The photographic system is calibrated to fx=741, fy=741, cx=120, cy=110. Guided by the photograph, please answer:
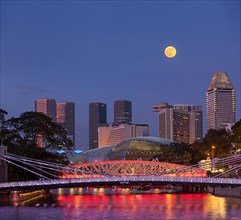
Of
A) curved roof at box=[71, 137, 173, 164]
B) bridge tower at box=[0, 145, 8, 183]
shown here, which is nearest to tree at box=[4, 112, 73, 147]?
bridge tower at box=[0, 145, 8, 183]

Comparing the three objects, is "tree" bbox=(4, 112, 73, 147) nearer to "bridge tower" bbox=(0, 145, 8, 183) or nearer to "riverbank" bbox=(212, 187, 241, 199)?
"bridge tower" bbox=(0, 145, 8, 183)

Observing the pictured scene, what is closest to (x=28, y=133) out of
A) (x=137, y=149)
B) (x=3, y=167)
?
(x=3, y=167)

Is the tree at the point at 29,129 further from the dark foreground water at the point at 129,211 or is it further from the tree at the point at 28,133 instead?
the dark foreground water at the point at 129,211

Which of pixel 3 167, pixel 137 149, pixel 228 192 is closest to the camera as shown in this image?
pixel 3 167

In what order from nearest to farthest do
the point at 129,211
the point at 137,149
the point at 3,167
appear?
the point at 129,211
the point at 3,167
the point at 137,149

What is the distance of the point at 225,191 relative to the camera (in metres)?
100

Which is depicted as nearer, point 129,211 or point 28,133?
point 129,211

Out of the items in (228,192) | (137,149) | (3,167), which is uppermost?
(137,149)

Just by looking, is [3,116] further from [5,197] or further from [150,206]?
[150,206]

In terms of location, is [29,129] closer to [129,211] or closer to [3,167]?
[3,167]

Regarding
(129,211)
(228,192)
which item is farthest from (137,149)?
(129,211)

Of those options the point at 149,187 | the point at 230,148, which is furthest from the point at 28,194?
the point at 149,187

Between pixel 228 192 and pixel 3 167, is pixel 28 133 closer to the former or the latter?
pixel 3 167

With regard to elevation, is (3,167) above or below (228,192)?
above
